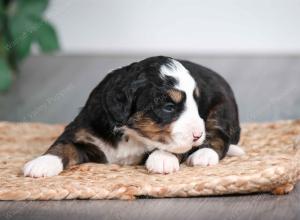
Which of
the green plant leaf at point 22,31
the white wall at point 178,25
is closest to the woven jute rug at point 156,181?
the green plant leaf at point 22,31

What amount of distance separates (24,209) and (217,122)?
1.07 metres

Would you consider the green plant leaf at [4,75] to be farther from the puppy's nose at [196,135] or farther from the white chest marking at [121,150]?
the puppy's nose at [196,135]

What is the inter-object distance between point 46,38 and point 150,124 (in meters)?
3.28

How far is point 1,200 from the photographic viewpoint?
3.06m

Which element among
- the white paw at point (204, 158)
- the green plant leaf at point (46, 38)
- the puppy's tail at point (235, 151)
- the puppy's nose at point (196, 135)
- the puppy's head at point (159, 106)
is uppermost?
the puppy's head at point (159, 106)

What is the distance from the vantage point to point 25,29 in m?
6.14

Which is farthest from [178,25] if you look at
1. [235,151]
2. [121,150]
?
[121,150]

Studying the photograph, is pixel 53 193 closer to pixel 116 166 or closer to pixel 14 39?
pixel 116 166

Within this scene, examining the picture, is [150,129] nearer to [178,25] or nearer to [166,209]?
[166,209]

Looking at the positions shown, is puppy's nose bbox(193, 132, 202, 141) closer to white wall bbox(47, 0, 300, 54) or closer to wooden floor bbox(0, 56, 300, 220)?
wooden floor bbox(0, 56, 300, 220)

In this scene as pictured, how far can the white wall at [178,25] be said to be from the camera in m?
7.67

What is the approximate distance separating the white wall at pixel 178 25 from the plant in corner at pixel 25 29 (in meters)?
1.69

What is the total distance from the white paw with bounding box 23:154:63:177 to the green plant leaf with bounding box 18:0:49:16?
312 cm

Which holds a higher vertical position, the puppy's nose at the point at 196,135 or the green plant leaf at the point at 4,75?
the puppy's nose at the point at 196,135
